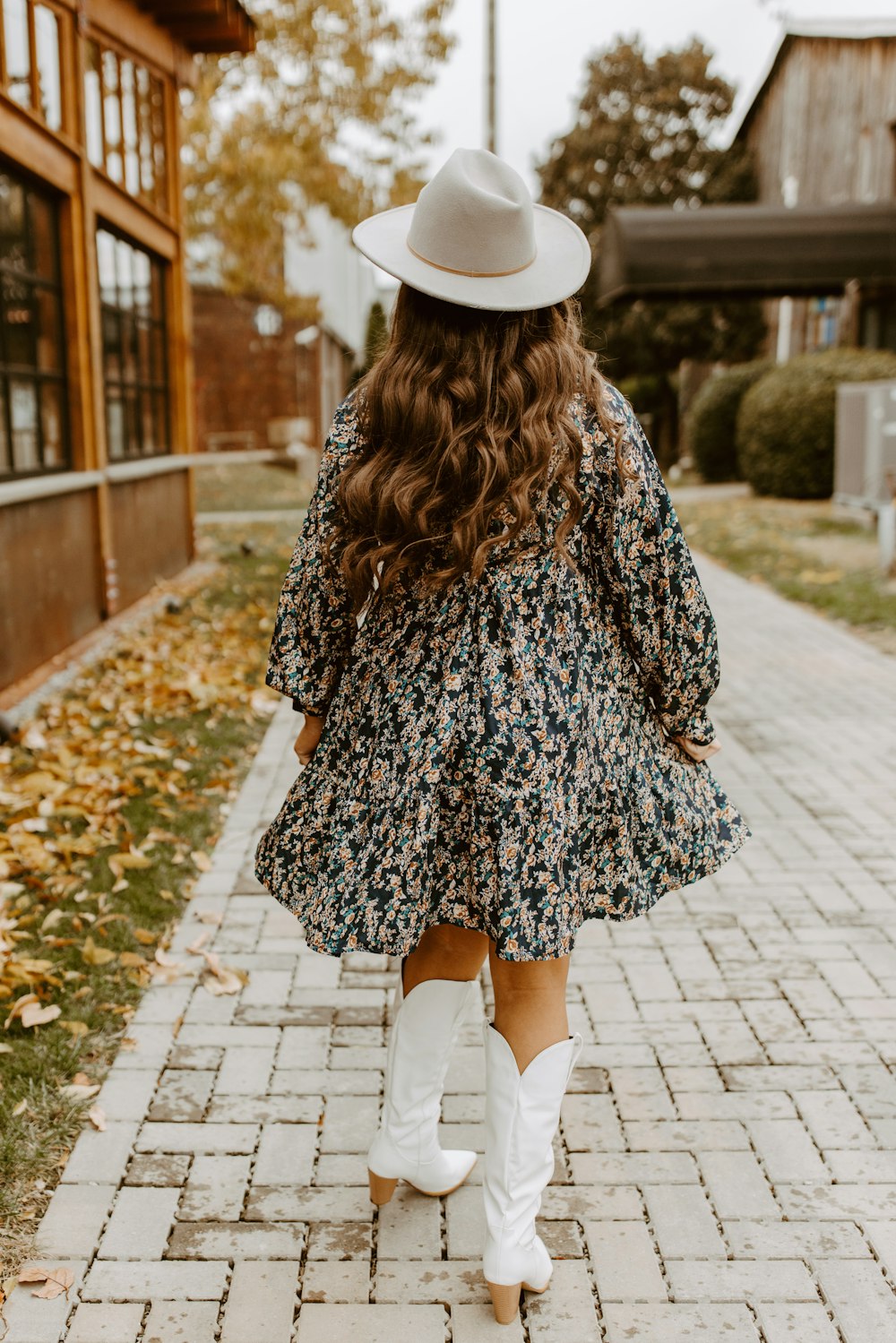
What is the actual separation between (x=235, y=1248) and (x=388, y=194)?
53.3 ft

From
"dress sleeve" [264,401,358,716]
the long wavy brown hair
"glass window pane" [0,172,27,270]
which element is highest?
"glass window pane" [0,172,27,270]

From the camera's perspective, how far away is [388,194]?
16531 mm

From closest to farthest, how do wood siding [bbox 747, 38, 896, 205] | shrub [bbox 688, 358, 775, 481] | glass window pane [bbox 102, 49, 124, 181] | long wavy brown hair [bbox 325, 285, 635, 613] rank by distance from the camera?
long wavy brown hair [bbox 325, 285, 635, 613] < glass window pane [bbox 102, 49, 124, 181] < wood siding [bbox 747, 38, 896, 205] < shrub [bbox 688, 358, 775, 481]

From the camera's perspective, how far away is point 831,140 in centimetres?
1972

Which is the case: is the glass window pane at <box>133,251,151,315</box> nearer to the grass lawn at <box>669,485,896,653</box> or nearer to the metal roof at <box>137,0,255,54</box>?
the metal roof at <box>137,0,255,54</box>

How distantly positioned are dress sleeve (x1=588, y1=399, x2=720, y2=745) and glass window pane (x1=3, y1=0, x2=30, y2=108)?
5256 mm

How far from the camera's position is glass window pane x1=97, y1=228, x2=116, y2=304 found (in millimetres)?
8203

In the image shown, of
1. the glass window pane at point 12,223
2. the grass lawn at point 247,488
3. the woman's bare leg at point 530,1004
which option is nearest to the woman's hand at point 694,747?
the woman's bare leg at point 530,1004

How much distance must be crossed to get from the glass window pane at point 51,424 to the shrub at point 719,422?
44.7 ft

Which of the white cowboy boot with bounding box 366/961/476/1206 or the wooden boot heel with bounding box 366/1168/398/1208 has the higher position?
the white cowboy boot with bounding box 366/961/476/1206

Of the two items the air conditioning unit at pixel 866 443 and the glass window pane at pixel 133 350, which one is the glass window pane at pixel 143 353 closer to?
the glass window pane at pixel 133 350

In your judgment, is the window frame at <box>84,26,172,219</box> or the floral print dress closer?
the floral print dress

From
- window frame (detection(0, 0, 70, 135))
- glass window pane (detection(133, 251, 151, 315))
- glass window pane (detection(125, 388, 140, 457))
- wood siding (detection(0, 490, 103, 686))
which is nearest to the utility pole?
glass window pane (detection(133, 251, 151, 315))

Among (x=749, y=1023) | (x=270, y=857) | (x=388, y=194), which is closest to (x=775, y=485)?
(x=388, y=194)
